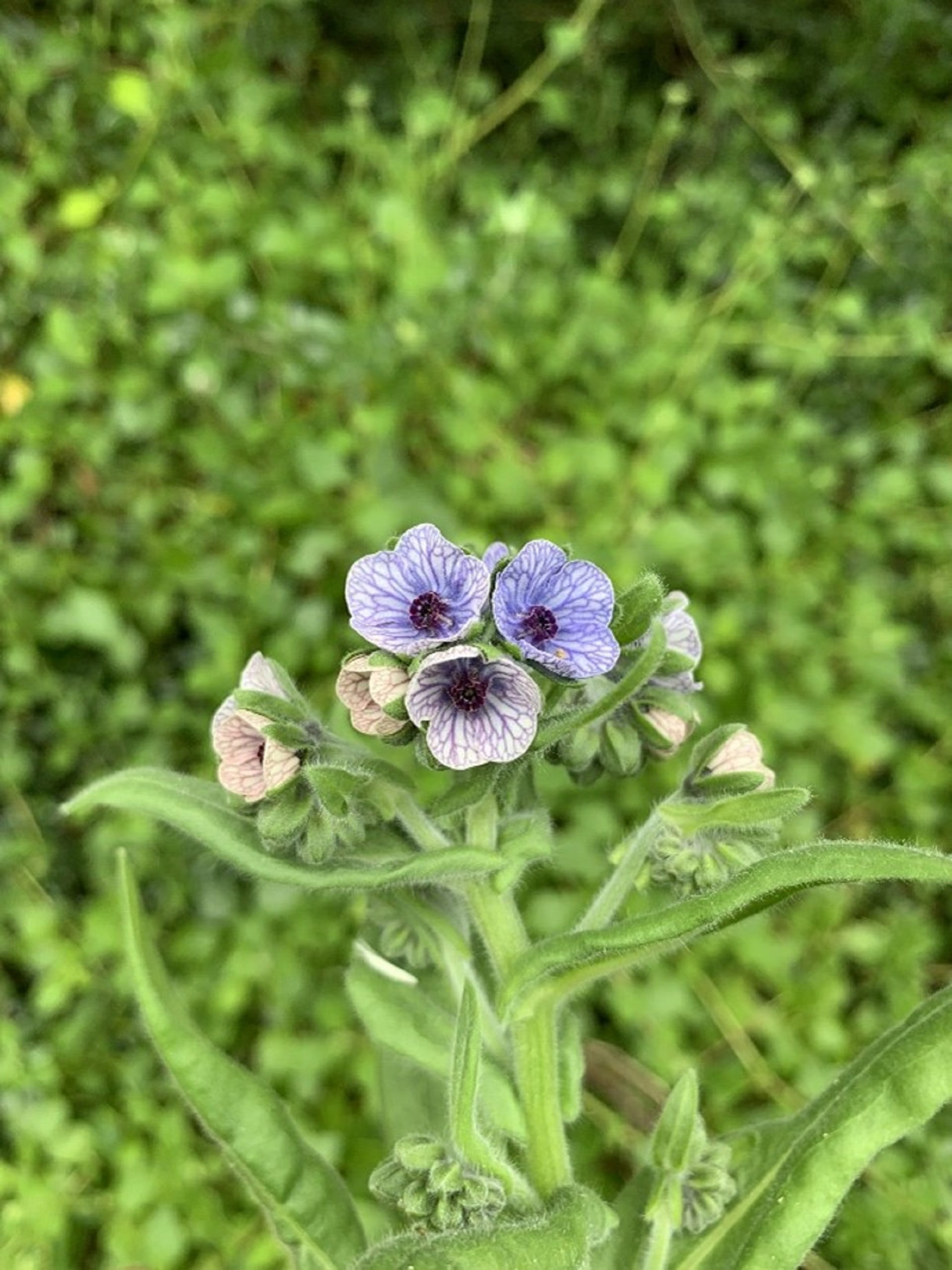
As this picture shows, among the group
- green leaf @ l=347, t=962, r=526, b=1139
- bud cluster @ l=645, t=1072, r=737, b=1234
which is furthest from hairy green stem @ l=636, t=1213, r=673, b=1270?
green leaf @ l=347, t=962, r=526, b=1139

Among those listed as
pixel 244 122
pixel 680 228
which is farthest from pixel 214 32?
pixel 680 228

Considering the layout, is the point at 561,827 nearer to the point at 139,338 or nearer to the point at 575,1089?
the point at 575,1089

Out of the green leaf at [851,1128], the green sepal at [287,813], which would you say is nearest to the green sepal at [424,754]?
the green sepal at [287,813]

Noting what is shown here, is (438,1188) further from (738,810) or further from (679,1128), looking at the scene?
(738,810)

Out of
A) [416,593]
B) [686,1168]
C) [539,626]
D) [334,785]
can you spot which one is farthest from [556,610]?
[686,1168]

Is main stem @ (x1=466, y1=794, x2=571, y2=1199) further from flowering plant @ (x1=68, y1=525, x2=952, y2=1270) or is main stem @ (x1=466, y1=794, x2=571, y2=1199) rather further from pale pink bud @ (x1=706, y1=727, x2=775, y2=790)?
pale pink bud @ (x1=706, y1=727, x2=775, y2=790)

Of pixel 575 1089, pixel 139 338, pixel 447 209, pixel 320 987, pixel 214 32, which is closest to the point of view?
pixel 575 1089

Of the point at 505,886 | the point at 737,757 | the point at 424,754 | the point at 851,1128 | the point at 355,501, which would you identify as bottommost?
the point at 851,1128
